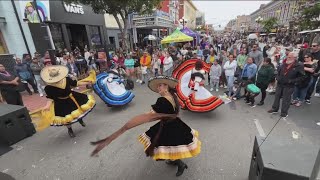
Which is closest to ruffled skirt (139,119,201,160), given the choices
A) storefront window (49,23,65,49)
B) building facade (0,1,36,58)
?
building facade (0,1,36,58)

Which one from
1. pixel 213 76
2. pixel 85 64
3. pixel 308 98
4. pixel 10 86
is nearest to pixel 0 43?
pixel 85 64

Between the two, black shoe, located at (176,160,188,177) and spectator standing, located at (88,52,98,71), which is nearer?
black shoe, located at (176,160,188,177)

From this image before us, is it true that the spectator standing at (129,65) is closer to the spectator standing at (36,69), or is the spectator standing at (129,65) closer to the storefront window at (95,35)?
the spectator standing at (36,69)

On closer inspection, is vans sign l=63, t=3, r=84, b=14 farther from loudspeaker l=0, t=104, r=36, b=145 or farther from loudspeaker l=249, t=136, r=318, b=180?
loudspeaker l=249, t=136, r=318, b=180

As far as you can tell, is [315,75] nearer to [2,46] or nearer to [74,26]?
[2,46]

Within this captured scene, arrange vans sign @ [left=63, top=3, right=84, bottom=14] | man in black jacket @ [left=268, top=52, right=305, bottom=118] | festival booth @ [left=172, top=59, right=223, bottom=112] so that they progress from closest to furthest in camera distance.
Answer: man in black jacket @ [left=268, top=52, right=305, bottom=118] < festival booth @ [left=172, top=59, right=223, bottom=112] < vans sign @ [left=63, top=3, right=84, bottom=14]

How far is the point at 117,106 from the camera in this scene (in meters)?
7.00

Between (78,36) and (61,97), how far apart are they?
1437 cm

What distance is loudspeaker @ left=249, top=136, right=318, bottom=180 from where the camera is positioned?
2.29 m

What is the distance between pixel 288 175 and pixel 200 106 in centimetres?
355

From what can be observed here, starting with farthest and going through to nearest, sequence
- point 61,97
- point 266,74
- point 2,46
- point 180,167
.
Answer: point 2,46 → point 266,74 → point 61,97 → point 180,167

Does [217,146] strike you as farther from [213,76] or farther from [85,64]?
[85,64]

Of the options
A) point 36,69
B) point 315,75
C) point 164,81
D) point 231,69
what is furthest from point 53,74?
point 315,75

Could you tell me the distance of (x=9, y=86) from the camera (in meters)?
6.08
